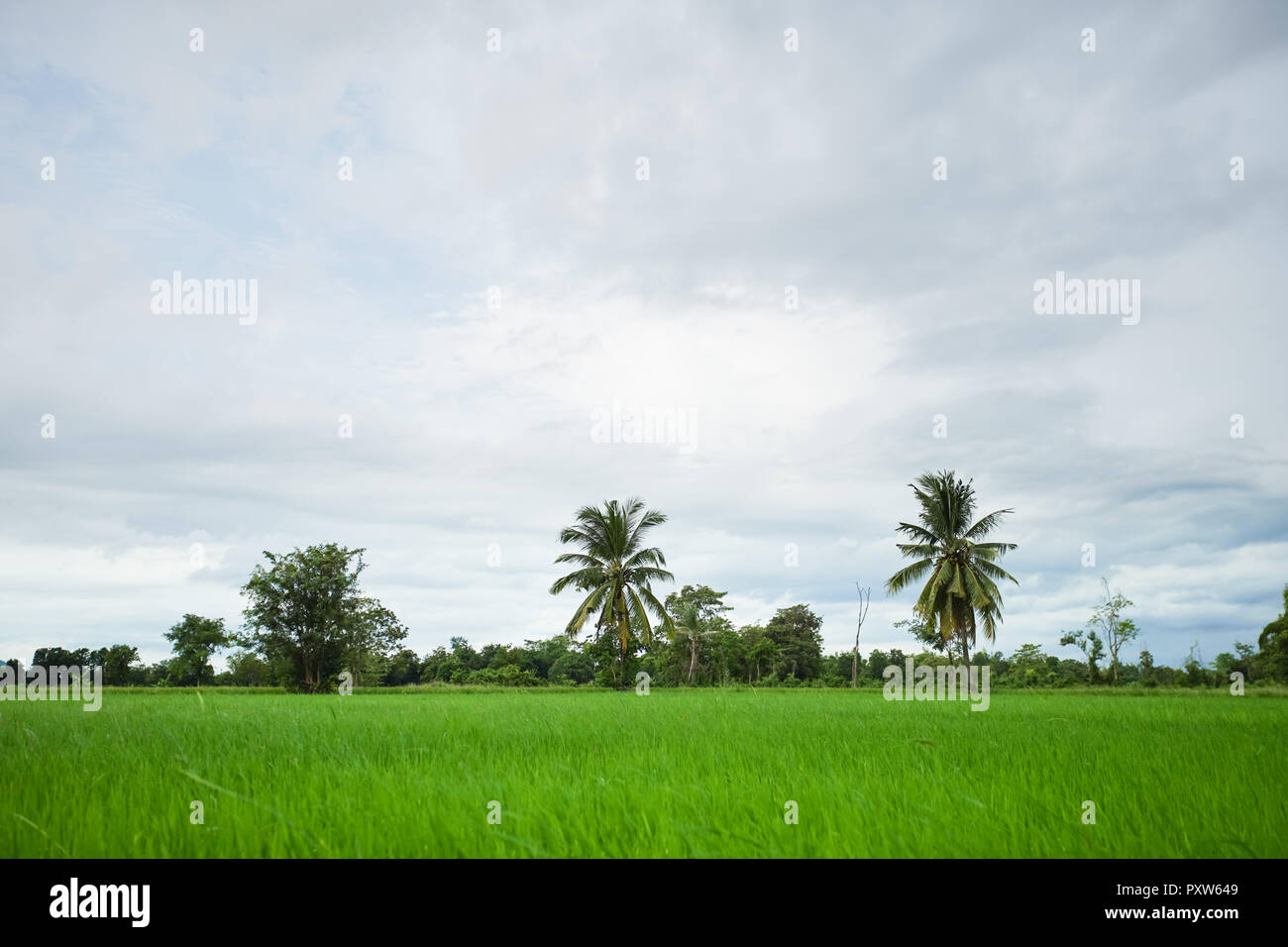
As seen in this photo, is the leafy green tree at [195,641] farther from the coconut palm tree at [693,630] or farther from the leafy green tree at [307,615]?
the coconut palm tree at [693,630]

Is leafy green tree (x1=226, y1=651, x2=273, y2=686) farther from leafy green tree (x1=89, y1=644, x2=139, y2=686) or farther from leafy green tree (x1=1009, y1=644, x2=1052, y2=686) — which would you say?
leafy green tree (x1=1009, y1=644, x2=1052, y2=686)

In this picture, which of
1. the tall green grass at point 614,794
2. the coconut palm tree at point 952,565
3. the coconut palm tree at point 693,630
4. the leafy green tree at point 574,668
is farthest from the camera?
the leafy green tree at point 574,668

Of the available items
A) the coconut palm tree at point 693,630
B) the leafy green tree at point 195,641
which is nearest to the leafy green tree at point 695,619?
the coconut palm tree at point 693,630

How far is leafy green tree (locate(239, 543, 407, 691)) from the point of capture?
3206 centimetres

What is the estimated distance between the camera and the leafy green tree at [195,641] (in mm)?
36531

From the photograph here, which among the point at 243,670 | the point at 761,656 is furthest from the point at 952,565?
the point at 243,670

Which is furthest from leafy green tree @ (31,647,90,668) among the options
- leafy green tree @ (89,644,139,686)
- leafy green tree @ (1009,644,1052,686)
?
leafy green tree @ (1009,644,1052,686)

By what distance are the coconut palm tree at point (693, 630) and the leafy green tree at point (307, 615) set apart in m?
18.6

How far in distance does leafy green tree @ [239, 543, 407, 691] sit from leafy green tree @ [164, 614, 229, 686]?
5973mm

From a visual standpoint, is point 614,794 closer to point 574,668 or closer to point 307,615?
point 307,615

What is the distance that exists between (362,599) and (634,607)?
546 inches

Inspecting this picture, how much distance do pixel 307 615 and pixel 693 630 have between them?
21665mm
